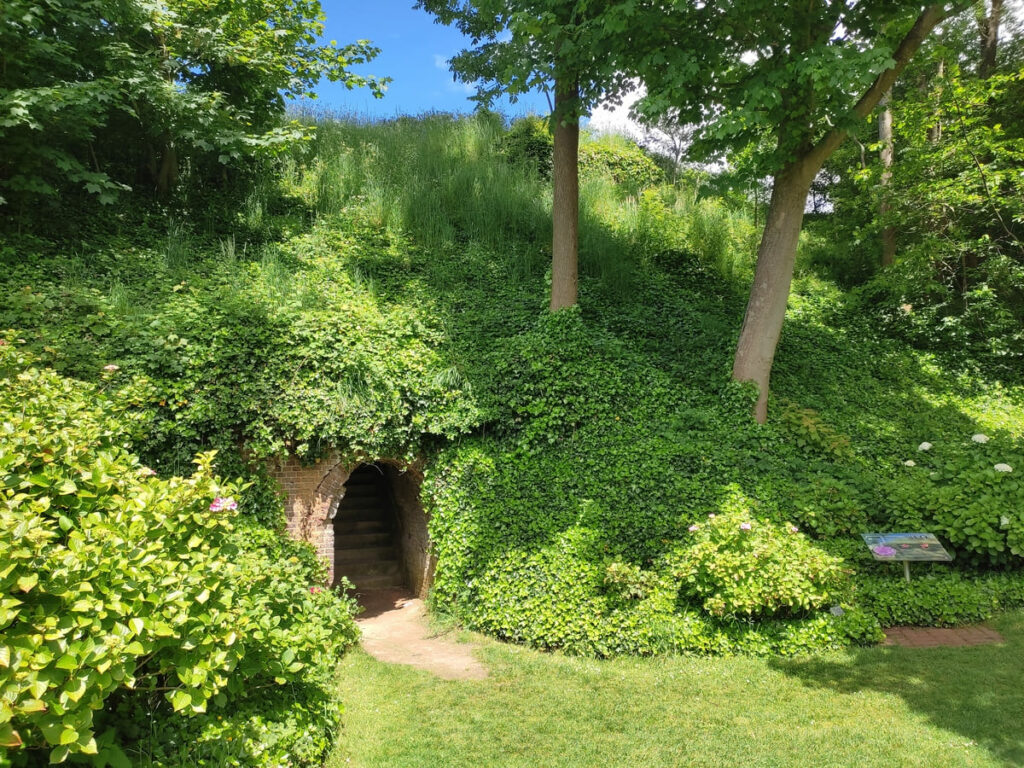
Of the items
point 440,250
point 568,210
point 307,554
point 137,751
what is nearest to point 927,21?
point 568,210

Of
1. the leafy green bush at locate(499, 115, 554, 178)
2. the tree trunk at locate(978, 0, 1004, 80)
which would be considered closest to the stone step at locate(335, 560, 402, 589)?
the leafy green bush at locate(499, 115, 554, 178)

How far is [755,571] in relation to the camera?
6.73 m

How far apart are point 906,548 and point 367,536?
8607 millimetres

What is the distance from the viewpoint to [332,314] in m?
9.31

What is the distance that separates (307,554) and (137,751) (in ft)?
13.6

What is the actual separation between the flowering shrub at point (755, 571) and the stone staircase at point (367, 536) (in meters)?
5.97

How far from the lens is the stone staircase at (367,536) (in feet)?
36.8

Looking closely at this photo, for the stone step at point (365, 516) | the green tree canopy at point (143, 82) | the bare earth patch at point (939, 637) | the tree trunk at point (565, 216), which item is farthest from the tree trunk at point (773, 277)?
the green tree canopy at point (143, 82)

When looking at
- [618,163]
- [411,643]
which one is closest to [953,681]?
[411,643]

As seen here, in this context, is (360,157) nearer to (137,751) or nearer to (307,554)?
(307,554)

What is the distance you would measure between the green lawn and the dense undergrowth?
21.1 inches

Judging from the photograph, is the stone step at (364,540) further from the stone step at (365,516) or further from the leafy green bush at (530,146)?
the leafy green bush at (530,146)

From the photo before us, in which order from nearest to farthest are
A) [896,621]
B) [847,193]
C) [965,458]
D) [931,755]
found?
1. [931,755]
2. [896,621]
3. [965,458]
4. [847,193]

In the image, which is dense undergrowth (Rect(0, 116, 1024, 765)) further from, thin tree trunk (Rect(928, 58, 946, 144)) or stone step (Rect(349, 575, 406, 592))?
thin tree trunk (Rect(928, 58, 946, 144))
